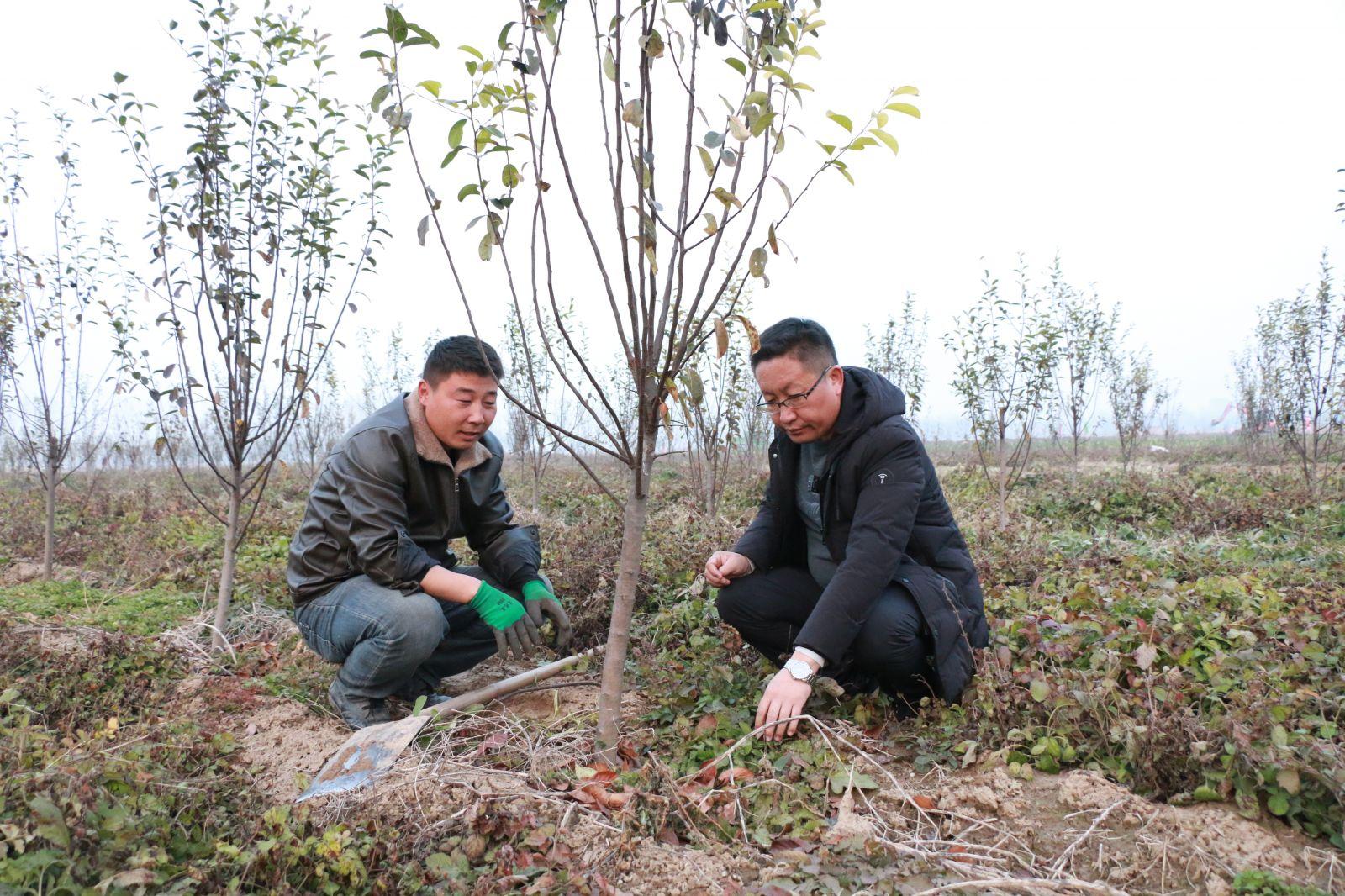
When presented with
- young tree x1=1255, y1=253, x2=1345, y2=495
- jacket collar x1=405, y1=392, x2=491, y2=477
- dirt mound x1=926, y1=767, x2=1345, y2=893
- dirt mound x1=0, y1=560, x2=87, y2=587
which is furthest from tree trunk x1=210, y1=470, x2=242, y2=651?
young tree x1=1255, y1=253, x2=1345, y2=495

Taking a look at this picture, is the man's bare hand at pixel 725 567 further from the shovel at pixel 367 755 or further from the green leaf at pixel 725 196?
the green leaf at pixel 725 196

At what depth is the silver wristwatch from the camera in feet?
7.84

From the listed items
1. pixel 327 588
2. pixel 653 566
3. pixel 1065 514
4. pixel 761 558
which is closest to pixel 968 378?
pixel 1065 514

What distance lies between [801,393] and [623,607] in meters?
0.93

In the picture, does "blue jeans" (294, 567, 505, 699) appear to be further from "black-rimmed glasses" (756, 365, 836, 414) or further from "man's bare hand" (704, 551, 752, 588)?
"black-rimmed glasses" (756, 365, 836, 414)

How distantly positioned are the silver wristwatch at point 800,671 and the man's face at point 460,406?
4.68 ft

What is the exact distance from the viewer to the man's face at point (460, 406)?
291 centimetres

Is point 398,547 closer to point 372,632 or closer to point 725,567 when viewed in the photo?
point 372,632

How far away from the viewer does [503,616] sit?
2850 mm

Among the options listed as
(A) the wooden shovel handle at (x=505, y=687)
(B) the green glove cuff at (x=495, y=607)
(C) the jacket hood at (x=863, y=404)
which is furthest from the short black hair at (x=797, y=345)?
(A) the wooden shovel handle at (x=505, y=687)

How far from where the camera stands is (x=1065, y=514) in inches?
327

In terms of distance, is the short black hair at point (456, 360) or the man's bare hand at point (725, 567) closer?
the short black hair at point (456, 360)

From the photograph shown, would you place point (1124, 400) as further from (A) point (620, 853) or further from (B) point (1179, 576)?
(A) point (620, 853)

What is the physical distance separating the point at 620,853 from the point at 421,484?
1673mm
